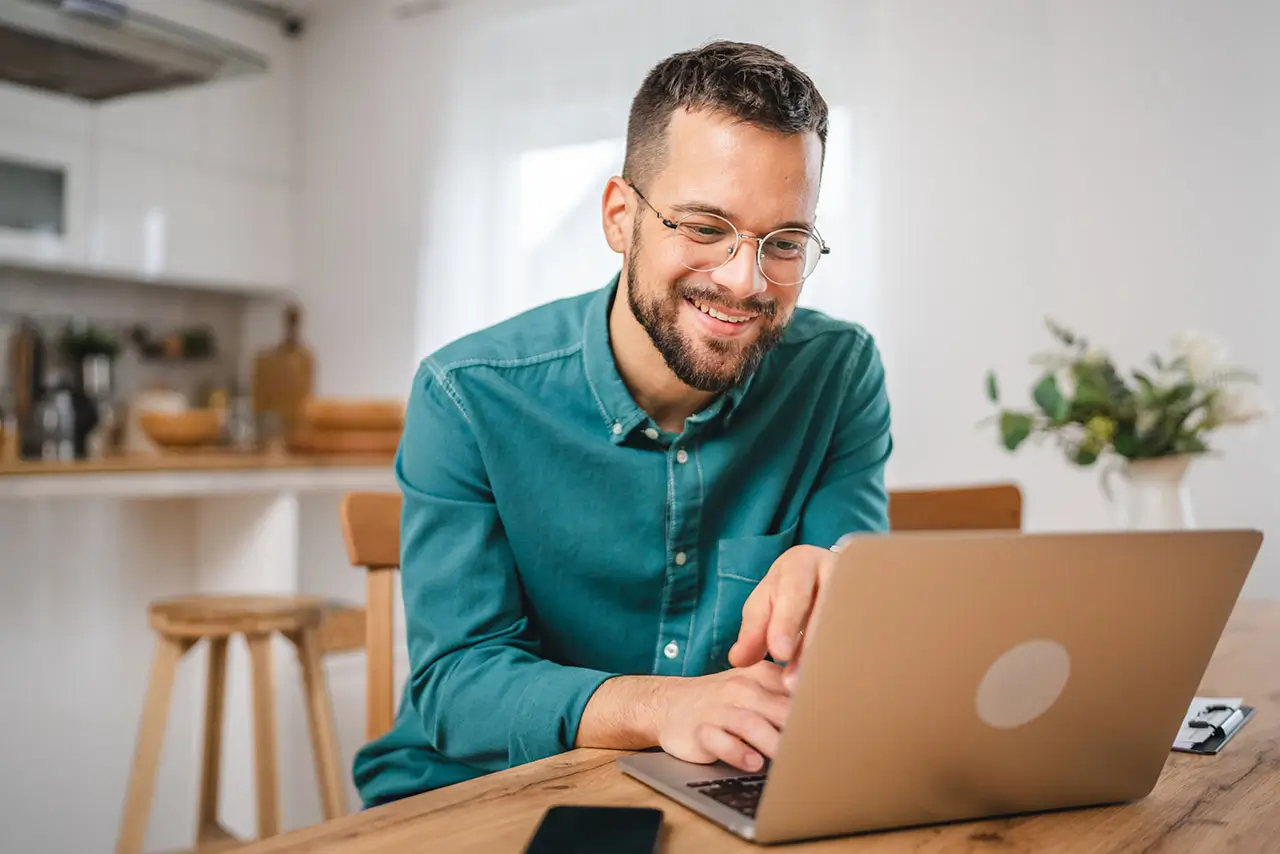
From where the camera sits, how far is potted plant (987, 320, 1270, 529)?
175 cm

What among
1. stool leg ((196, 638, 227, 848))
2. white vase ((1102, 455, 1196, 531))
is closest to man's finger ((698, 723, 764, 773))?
white vase ((1102, 455, 1196, 531))

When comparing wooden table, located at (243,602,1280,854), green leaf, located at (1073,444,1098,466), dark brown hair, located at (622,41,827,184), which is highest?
dark brown hair, located at (622,41,827,184)

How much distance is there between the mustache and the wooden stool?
146cm

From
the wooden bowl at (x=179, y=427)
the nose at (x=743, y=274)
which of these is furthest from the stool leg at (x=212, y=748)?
the nose at (x=743, y=274)

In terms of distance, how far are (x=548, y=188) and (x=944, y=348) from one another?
1.59m

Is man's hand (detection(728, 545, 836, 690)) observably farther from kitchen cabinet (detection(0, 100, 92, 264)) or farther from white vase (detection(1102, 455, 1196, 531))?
kitchen cabinet (detection(0, 100, 92, 264))

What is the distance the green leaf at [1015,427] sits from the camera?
1.90 m

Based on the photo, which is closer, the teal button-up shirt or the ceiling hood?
the teal button-up shirt

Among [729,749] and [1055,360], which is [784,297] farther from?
[1055,360]

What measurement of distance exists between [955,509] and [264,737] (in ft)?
4.88

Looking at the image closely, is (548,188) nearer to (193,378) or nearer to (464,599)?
(193,378)

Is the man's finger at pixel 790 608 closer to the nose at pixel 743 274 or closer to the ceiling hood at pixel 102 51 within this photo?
the nose at pixel 743 274

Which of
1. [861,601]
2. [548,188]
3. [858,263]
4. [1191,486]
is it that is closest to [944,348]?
[858,263]

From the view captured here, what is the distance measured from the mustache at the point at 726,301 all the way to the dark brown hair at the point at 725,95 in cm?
13
